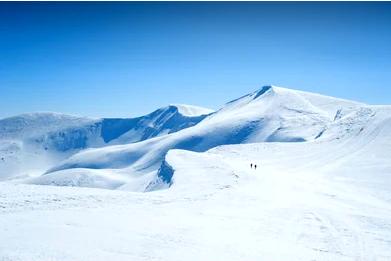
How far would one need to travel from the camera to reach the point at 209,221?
2998cm

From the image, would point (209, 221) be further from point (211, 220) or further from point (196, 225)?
point (196, 225)

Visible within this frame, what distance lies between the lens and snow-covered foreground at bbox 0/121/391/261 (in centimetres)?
2247

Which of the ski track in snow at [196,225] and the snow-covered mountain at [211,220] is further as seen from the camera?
the snow-covered mountain at [211,220]

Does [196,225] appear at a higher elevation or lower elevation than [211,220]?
higher

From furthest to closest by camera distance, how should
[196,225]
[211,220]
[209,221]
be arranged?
[211,220] < [209,221] < [196,225]

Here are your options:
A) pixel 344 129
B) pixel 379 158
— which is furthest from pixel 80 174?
pixel 379 158

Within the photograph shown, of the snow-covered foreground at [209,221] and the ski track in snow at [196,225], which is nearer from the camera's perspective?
the ski track in snow at [196,225]

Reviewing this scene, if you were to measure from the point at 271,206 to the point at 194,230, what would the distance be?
12186mm

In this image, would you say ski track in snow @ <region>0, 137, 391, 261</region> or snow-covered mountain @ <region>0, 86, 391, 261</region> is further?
snow-covered mountain @ <region>0, 86, 391, 261</region>

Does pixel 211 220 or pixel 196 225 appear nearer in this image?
pixel 196 225

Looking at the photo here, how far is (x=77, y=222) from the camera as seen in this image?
26828 mm

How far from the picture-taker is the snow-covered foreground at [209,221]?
22.5 m

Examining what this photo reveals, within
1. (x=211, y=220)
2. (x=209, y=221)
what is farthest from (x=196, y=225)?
(x=211, y=220)

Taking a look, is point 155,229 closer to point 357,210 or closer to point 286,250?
point 286,250
